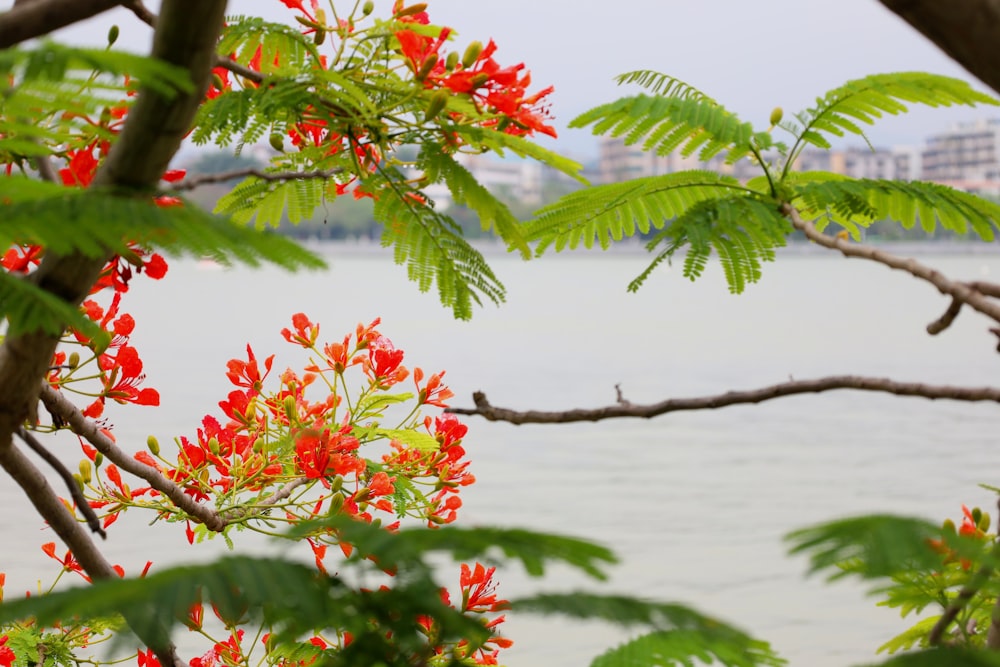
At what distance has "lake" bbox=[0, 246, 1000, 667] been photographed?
4547 mm

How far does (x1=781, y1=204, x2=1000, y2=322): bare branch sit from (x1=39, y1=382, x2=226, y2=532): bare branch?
2.58ft

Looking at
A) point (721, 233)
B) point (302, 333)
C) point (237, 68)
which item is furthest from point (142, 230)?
point (302, 333)

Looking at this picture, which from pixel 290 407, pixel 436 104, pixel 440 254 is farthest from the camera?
pixel 290 407

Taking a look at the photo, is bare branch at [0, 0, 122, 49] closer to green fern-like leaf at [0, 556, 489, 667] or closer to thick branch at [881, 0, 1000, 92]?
green fern-like leaf at [0, 556, 489, 667]

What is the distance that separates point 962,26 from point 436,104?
0.53m

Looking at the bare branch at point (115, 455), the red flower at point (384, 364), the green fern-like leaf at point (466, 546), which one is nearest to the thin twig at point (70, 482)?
the bare branch at point (115, 455)

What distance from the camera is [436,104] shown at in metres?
1.03

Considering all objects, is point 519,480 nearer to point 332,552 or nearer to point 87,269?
point 332,552

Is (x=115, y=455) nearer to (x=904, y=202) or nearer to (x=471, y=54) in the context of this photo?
(x=471, y=54)

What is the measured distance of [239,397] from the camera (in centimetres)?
173

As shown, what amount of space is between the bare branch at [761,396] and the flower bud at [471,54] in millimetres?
426

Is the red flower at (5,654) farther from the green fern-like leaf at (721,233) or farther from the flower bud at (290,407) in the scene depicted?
the green fern-like leaf at (721,233)

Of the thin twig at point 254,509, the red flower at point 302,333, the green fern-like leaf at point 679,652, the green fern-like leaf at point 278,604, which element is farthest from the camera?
the red flower at point 302,333

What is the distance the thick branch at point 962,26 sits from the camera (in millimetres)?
574
